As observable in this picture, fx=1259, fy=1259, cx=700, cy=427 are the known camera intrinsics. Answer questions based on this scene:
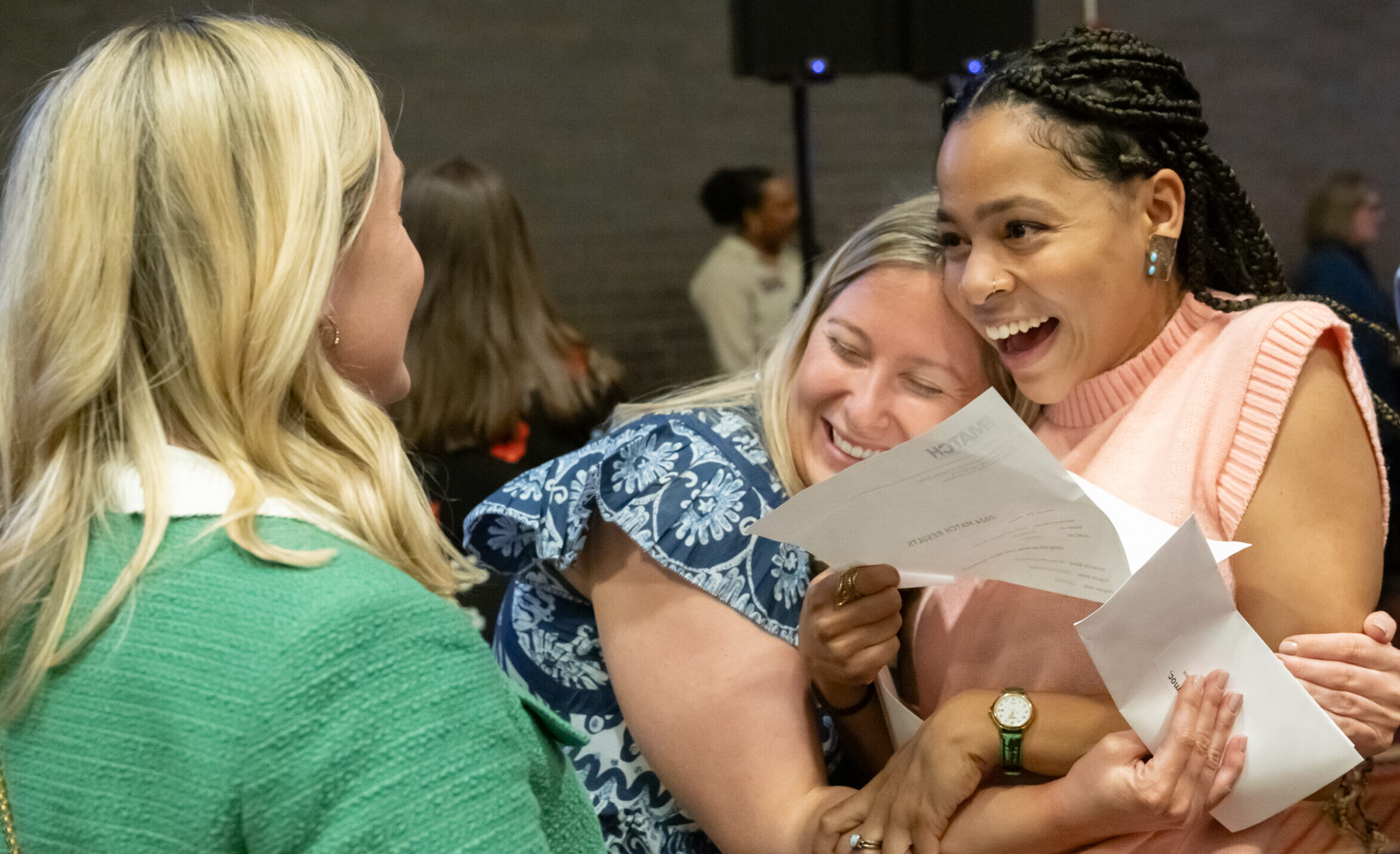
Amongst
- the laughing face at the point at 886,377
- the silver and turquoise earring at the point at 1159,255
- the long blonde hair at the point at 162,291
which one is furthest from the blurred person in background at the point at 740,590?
the long blonde hair at the point at 162,291

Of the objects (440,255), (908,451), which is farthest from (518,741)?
(440,255)

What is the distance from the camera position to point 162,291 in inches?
36.9

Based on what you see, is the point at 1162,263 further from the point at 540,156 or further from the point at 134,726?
the point at 540,156

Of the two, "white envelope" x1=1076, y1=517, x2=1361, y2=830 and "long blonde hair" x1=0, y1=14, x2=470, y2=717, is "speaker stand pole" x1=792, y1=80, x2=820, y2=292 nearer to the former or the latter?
"white envelope" x1=1076, y1=517, x2=1361, y2=830

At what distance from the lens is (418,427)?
104 inches

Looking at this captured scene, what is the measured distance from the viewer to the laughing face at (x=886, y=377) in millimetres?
1549

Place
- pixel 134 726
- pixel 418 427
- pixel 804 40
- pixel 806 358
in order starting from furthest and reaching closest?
pixel 804 40
pixel 418 427
pixel 806 358
pixel 134 726

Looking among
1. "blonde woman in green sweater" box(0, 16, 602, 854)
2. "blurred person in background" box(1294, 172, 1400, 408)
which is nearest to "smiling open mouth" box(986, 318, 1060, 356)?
"blonde woman in green sweater" box(0, 16, 602, 854)

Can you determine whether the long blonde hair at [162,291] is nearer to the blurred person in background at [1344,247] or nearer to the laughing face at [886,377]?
the laughing face at [886,377]

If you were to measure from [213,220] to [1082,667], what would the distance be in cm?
89

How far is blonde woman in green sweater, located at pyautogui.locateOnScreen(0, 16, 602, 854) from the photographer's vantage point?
2.75ft

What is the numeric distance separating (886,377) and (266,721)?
3.07 feet

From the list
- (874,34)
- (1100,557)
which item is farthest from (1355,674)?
(874,34)

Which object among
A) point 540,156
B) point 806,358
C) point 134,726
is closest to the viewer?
point 134,726
